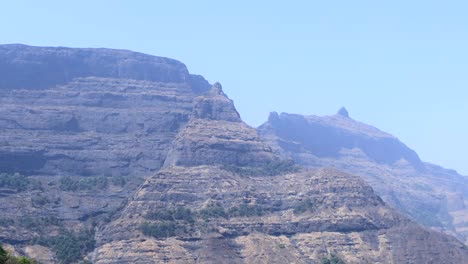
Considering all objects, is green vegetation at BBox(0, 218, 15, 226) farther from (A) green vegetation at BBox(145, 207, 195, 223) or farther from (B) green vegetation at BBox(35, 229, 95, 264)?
(A) green vegetation at BBox(145, 207, 195, 223)

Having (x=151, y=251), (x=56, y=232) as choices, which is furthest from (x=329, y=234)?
(x=56, y=232)

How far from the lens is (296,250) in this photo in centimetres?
18950

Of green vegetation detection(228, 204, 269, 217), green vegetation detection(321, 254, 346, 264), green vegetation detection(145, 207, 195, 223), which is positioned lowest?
green vegetation detection(321, 254, 346, 264)

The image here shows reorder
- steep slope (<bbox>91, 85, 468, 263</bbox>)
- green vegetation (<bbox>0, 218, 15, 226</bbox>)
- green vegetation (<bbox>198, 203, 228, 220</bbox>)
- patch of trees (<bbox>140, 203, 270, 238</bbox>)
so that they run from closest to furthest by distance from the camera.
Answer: steep slope (<bbox>91, 85, 468, 263</bbox>), green vegetation (<bbox>0, 218, 15, 226</bbox>), patch of trees (<bbox>140, 203, 270, 238</bbox>), green vegetation (<bbox>198, 203, 228, 220</bbox>)

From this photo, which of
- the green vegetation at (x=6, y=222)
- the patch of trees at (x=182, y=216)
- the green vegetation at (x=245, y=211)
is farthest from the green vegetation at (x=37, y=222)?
the green vegetation at (x=245, y=211)

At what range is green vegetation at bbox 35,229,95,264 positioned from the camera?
179375mm

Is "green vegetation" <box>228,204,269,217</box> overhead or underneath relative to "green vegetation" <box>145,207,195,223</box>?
overhead

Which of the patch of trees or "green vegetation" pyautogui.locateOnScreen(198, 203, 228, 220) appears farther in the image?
"green vegetation" pyautogui.locateOnScreen(198, 203, 228, 220)

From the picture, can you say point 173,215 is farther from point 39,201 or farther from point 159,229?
point 39,201

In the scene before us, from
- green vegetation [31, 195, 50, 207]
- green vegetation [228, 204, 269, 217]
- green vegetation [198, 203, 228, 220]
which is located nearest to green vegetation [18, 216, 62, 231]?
green vegetation [31, 195, 50, 207]

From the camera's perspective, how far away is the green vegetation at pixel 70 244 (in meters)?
179

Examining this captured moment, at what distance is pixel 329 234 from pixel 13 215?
59.4 m

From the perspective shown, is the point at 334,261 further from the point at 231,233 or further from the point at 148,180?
the point at 148,180

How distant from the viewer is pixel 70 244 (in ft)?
602
